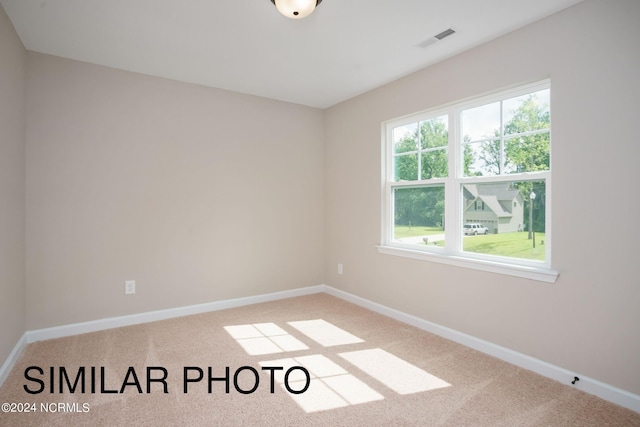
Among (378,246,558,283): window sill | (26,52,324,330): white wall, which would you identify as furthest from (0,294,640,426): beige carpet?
(378,246,558,283): window sill

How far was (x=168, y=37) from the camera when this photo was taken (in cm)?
268

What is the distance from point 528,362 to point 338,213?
259 cm

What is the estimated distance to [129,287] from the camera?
3381 mm

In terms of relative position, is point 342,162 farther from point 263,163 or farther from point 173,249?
point 173,249

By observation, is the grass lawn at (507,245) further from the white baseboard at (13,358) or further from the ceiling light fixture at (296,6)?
the white baseboard at (13,358)

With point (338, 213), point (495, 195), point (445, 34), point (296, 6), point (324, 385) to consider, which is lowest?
point (324, 385)

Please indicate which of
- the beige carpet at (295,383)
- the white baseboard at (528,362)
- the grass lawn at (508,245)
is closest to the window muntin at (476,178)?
the grass lawn at (508,245)

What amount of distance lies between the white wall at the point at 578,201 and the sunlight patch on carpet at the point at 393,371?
717 millimetres

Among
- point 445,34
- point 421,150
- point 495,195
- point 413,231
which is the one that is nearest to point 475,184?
point 495,195

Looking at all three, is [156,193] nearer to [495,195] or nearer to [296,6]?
[296,6]

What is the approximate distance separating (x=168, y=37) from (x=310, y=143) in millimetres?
2226

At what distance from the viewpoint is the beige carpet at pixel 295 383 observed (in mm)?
1935

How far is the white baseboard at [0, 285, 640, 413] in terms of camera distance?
2.15 m

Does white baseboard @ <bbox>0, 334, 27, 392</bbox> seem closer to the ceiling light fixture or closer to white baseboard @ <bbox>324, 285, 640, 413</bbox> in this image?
the ceiling light fixture
